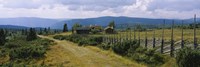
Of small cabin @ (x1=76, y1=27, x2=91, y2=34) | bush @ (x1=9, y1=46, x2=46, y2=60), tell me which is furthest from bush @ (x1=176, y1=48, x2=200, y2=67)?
small cabin @ (x1=76, y1=27, x2=91, y2=34)

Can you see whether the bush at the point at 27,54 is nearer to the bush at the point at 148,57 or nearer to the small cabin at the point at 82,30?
the bush at the point at 148,57

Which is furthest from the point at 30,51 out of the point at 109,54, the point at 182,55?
the point at 182,55

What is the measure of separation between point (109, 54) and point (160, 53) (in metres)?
11.0

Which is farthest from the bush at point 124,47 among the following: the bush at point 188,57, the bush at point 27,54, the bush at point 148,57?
the bush at point 188,57

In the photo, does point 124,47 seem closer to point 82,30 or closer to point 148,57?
point 148,57

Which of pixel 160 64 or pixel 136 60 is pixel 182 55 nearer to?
pixel 160 64

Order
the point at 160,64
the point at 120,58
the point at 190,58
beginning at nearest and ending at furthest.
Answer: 1. the point at 190,58
2. the point at 160,64
3. the point at 120,58

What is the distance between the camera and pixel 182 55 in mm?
24391

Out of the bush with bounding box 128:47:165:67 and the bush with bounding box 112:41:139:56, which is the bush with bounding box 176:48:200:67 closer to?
the bush with bounding box 128:47:165:67

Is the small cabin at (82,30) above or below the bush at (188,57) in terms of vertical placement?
below

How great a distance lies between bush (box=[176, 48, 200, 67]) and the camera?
24.2m

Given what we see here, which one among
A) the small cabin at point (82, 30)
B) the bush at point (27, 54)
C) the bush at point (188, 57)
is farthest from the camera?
the small cabin at point (82, 30)

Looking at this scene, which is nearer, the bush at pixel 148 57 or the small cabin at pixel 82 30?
the bush at pixel 148 57

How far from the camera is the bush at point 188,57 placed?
24186 mm
